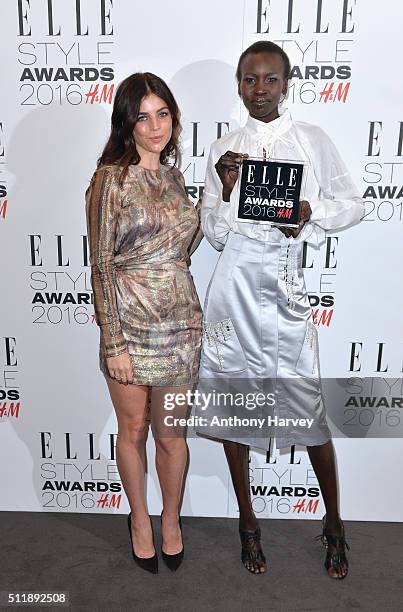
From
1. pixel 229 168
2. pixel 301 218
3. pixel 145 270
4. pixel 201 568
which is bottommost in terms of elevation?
pixel 201 568

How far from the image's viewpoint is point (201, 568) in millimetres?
2197

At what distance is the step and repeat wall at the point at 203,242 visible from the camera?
2.11 m

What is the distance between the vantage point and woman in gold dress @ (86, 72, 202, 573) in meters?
1.84

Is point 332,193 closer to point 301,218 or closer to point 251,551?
point 301,218

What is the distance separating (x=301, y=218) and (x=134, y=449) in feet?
3.15

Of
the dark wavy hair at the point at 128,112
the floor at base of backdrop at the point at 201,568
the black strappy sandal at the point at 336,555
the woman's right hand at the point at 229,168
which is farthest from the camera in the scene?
the black strappy sandal at the point at 336,555

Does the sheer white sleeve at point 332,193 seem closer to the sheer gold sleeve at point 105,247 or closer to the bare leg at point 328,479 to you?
the sheer gold sleeve at point 105,247

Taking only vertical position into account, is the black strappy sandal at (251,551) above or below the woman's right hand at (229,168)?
below

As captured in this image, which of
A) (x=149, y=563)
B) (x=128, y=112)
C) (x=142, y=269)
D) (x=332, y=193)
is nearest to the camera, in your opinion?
(x=128, y=112)

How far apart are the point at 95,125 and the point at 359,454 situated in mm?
1638

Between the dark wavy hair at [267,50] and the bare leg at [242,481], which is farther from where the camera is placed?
the bare leg at [242,481]

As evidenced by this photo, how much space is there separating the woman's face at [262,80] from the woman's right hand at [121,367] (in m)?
0.88

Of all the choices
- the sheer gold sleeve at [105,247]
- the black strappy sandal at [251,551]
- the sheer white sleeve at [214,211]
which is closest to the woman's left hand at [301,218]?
the sheer white sleeve at [214,211]

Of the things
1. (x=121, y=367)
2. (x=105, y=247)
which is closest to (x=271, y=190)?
(x=105, y=247)
